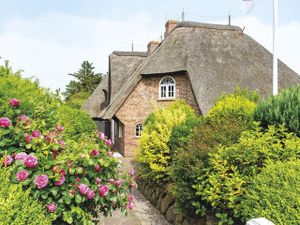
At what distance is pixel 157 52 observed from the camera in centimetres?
1798

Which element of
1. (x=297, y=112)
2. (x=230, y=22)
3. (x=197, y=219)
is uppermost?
(x=230, y=22)

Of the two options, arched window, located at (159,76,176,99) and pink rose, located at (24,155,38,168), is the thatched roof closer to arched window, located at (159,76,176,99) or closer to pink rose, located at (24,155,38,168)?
arched window, located at (159,76,176,99)

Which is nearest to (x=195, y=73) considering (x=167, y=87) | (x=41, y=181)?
(x=167, y=87)

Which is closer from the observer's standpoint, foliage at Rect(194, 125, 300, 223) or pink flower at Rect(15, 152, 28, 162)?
pink flower at Rect(15, 152, 28, 162)

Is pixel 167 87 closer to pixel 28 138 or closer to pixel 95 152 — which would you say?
pixel 95 152

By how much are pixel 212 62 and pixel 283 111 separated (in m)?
12.4

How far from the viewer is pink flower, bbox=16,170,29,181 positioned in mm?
3131

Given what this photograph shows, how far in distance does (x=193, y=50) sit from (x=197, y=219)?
42.2ft

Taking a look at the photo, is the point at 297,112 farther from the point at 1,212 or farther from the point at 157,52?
the point at 157,52

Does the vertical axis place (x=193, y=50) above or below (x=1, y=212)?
above

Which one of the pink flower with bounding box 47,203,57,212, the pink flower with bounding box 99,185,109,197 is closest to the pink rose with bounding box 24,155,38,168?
the pink flower with bounding box 47,203,57,212

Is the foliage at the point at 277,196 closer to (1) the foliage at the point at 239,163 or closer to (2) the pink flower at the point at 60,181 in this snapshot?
(1) the foliage at the point at 239,163

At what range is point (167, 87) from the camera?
1775 cm

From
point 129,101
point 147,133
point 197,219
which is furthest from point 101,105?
point 197,219
